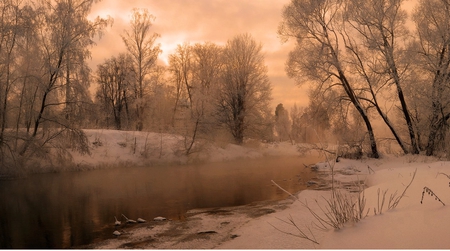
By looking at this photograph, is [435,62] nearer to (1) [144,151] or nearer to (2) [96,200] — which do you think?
(2) [96,200]

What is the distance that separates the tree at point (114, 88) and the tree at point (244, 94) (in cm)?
1332

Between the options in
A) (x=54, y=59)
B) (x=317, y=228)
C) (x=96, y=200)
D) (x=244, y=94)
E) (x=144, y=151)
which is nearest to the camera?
(x=317, y=228)

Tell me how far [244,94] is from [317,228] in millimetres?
27383

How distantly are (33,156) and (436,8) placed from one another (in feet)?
75.0

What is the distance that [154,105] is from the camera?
37.2 m

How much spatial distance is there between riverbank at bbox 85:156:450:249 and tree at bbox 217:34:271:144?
2155cm

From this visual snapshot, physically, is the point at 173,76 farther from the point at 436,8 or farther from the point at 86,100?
the point at 436,8

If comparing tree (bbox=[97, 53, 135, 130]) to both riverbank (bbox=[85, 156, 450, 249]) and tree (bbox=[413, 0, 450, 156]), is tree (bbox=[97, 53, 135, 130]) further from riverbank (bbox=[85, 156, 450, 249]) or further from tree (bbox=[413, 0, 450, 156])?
riverbank (bbox=[85, 156, 450, 249])

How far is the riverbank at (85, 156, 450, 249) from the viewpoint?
12.0 ft

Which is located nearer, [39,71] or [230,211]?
[230,211]

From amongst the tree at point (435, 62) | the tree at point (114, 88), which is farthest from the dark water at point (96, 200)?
the tree at point (114, 88)

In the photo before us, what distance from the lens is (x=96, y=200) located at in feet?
39.4

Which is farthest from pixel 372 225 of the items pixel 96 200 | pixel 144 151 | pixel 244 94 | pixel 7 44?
pixel 244 94

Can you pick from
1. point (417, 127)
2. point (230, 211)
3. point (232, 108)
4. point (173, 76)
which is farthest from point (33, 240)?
point (173, 76)
